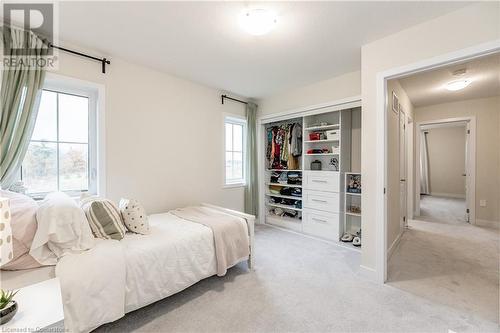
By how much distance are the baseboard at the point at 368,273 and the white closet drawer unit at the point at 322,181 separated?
47.3 inches

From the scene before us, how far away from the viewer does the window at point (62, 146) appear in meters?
2.17

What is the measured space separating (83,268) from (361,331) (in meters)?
1.98

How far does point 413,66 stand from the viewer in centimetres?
198

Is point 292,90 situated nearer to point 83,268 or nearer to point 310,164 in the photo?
point 310,164

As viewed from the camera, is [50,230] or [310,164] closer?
[50,230]

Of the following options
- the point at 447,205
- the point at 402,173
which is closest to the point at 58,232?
the point at 402,173

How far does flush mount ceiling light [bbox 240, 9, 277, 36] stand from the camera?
5.59 ft

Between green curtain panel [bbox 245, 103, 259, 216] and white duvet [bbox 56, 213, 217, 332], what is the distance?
6.28ft

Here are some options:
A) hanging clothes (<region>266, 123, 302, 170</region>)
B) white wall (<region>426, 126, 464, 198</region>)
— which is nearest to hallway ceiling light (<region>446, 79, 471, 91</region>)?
hanging clothes (<region>266, 123, 302, 170</region>)

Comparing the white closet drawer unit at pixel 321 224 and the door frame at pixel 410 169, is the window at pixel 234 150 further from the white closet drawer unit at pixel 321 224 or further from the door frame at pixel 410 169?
the door frame at pixel 410 169

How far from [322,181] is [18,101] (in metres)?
3.67

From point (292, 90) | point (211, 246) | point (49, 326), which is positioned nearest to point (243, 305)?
point (211, 246)

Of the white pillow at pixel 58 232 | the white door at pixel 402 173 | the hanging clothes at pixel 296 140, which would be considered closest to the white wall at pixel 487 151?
the white door at pixel 402 173

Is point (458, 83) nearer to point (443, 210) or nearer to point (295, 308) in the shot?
point (443, 210)
